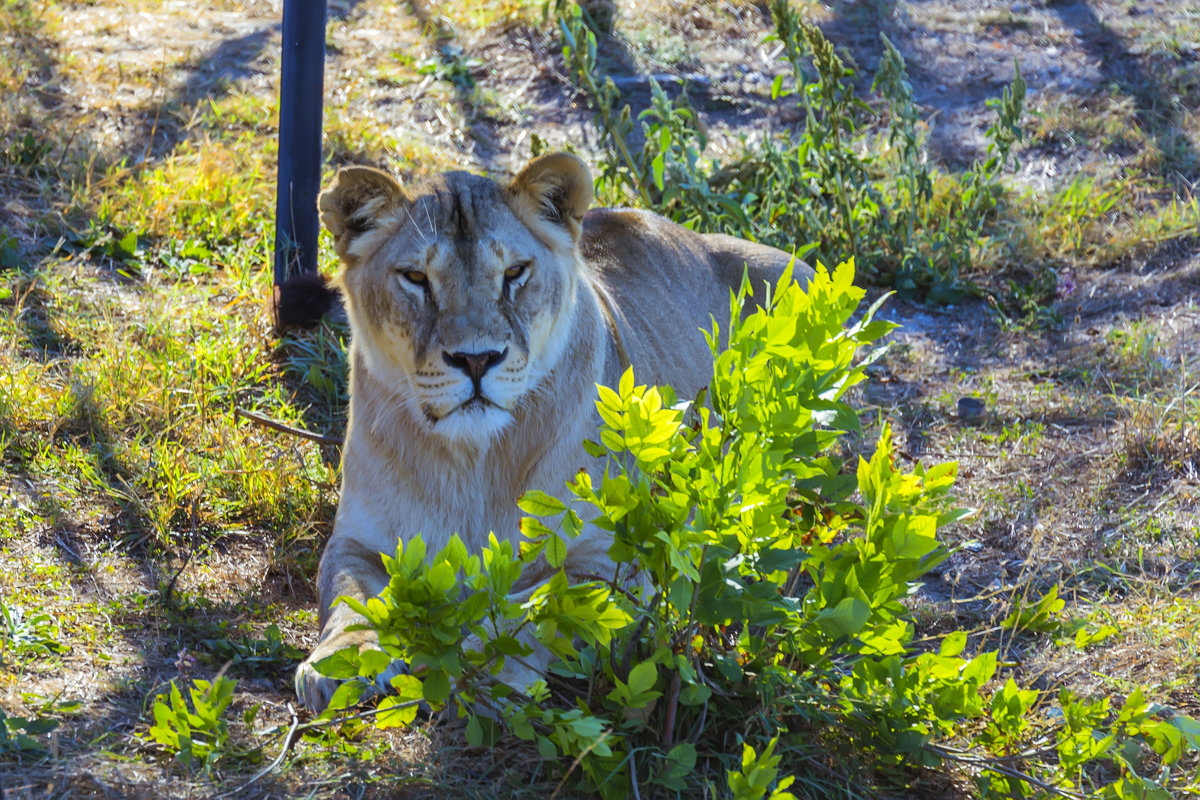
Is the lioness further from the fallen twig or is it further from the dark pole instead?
the dark pole

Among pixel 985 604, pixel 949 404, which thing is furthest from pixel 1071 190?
pixel 985 604

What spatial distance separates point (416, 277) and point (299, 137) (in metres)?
2.26

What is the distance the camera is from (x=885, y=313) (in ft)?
20.6

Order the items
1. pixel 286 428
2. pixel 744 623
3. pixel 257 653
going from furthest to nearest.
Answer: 1. pixel 286 428
2. pixel 257 653
3. pixel 744 623

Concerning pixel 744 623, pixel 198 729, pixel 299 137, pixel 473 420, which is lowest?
pixel 198 729

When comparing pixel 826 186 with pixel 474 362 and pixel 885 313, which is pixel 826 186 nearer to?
pixel 885 313

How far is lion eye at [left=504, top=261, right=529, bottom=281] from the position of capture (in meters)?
3.38

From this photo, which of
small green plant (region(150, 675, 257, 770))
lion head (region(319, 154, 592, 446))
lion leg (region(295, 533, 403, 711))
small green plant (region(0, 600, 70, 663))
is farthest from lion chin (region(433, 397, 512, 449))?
small green plant (region(0, 600, 70, 663))

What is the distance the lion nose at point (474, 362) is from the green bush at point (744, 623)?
647mm

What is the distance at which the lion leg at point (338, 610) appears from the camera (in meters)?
2.95

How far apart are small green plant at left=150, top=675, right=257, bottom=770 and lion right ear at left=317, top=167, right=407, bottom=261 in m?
1.51

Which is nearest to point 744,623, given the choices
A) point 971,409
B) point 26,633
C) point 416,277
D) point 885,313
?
point 416,277

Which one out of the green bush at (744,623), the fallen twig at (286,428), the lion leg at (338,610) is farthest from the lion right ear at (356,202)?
the green bush at (744,623)

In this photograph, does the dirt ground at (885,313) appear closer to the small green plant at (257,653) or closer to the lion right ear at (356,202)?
the small green plant at (257,653)
